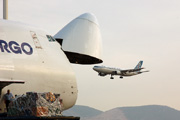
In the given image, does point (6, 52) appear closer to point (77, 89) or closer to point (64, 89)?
point (64, 89)

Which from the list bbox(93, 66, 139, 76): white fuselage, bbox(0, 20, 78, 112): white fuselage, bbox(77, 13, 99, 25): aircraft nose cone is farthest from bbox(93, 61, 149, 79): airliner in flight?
bbox(0, 20, 78, 112): white fuselage

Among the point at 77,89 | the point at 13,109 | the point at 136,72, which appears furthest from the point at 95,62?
the point at 136,72

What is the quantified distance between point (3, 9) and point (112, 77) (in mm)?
104801

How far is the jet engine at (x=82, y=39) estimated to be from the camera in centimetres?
1950

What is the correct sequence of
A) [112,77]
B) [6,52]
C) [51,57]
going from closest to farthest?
[6,52]
[51,57]
[112,77]

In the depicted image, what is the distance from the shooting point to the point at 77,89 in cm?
1633

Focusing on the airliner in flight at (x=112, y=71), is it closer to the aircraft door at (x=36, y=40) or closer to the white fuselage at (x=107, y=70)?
the white fuselage at (x=107, y=70)

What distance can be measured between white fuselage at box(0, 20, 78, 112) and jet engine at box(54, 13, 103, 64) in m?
3.18

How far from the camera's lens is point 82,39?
20.1 m

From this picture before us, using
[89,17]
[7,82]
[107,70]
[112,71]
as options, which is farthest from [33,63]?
[112,71]

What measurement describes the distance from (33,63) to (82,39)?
6.44m

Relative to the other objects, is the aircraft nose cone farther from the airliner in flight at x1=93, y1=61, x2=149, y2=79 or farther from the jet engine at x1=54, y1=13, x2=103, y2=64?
the airliner in flight at x1=93, y1=61, x2=149, y2=79

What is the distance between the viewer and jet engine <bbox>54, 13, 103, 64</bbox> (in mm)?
A: 19500

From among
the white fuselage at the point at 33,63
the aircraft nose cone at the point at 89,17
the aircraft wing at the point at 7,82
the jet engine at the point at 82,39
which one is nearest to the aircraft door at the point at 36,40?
the white fuselage at the point at 33,63
